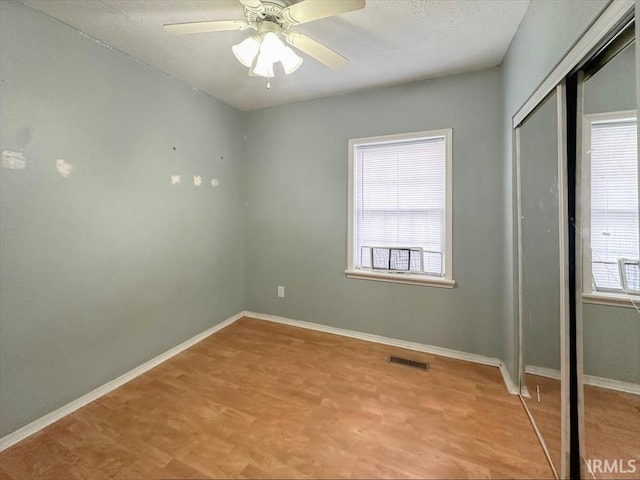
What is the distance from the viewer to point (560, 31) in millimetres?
1175

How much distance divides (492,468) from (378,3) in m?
2.59

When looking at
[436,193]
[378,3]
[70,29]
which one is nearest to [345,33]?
[378,3]

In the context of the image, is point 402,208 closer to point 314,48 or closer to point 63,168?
point 314,48

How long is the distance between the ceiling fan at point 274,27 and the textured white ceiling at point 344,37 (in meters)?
0.32

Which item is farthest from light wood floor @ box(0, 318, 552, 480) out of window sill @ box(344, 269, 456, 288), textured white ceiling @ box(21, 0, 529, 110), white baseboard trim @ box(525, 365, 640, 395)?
textured white ceiling @ box(21, 0, 529, 110)

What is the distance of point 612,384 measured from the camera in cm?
109

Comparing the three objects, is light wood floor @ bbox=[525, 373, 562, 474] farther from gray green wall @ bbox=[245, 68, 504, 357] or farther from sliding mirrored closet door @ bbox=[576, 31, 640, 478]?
gray green wall @ bbox=[245, 68, 504, 357]

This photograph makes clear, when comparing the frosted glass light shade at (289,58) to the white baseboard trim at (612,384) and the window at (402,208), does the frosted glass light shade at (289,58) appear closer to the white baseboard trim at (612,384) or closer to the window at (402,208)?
the window at (402,208)

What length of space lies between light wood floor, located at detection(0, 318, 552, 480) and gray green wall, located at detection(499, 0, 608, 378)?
21.3 inches

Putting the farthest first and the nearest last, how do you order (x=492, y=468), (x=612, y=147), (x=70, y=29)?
(x=70, y=29) < (x=492, y=468) < (x=612, y=147)

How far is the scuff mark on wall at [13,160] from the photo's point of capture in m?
1.48

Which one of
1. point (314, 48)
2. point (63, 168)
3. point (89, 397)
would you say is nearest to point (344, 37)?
point (314, 48)

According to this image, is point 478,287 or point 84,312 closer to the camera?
point 84,312

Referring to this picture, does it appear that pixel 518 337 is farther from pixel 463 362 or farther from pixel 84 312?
pixel 84 312
